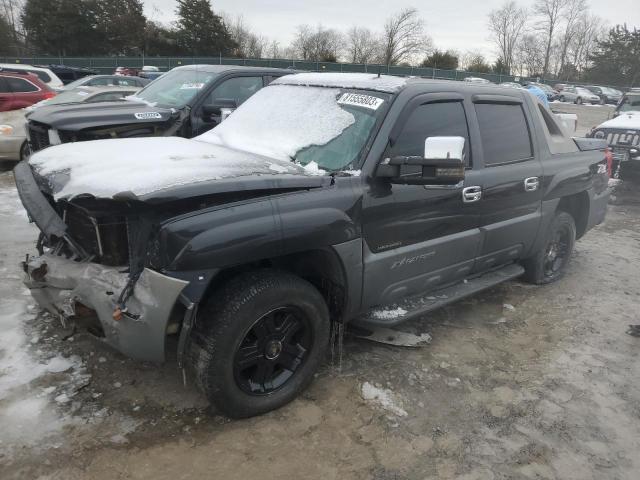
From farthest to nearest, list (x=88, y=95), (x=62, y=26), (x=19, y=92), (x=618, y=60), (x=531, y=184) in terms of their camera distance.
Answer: (x=618, y=60), (x=62, y=26), (x=19, y=92), (x=88, y=95), (x=531, y=184)

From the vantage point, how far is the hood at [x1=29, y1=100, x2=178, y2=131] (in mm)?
5586

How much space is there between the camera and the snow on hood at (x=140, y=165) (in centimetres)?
241

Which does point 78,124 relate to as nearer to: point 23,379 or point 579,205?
point 23,379

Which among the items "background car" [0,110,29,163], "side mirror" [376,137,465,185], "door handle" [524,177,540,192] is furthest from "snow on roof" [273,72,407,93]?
"background car" [0,110,29,163]

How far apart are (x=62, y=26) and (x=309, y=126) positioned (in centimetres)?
5003

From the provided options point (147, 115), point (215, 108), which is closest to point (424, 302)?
point (215, 108)

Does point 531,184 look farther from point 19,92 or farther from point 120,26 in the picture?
point 120,26

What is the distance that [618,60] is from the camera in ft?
203

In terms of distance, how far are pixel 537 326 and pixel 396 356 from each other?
4.69ft

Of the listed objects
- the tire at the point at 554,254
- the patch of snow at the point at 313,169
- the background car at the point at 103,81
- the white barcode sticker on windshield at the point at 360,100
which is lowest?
the tire at the point at 554,254

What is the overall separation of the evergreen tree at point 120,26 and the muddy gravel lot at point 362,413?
4801 centimetres

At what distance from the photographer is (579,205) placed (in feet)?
16.6

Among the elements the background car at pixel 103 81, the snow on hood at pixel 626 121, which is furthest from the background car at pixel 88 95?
the snow on hood at pixel 626 121

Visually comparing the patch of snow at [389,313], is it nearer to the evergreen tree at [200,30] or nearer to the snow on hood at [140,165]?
the snow on hood at [140,165]
